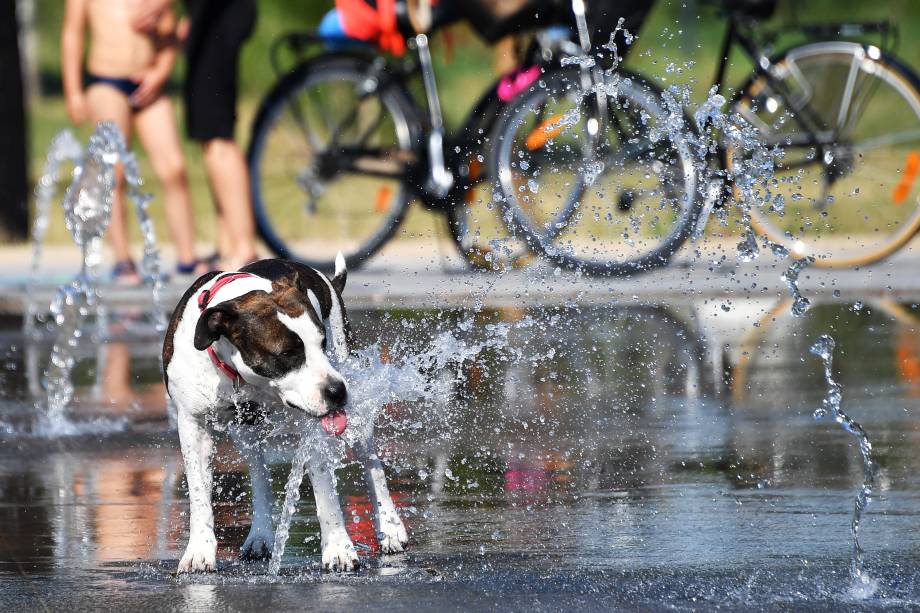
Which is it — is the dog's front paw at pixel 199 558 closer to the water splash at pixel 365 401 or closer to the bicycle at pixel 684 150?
the water splash at pixel 365 401

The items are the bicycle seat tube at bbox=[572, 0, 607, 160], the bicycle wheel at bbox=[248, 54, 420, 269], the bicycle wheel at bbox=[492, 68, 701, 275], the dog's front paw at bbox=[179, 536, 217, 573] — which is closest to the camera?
the dog's front paw at bbox=[179, 536, 217, 573]

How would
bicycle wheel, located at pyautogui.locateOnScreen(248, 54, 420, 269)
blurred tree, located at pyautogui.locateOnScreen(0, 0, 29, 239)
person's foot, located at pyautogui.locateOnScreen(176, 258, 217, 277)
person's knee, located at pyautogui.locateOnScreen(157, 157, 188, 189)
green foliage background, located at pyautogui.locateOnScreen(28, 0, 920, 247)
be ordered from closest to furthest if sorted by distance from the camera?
bicycle wheel, located at pyautogui.locateOnScreen(248, 54, 420, 269) < person's knee, located at pyautogui.locateOnScreen(157, 157, 188, 189) < person's foot, located at pyautogui.locateOnScreen(176, 258, 217, 277) < blurred tree, located at pyautogui.locateOnScreen(0, 0, 29, 239) < green foliage background, located at pyautogui.locateOnScreen(28, 0, 920, 247)

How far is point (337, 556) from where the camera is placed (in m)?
4.52

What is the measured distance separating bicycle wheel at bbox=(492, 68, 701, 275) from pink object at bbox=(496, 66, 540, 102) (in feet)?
0.46

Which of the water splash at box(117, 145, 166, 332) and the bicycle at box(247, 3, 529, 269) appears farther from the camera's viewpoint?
the bicycle at box(247, 3, 529, 269)

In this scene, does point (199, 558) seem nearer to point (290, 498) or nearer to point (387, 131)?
point (290, 498)

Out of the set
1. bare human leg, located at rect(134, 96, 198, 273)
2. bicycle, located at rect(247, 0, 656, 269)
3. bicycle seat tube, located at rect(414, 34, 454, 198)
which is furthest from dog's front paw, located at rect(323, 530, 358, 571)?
bare human leg, located at rect(134, 96, 198, 273)

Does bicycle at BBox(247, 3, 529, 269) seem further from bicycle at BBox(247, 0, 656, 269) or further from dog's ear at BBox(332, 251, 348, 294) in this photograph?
dog's ear at BBox(332, 251, 348, 294)

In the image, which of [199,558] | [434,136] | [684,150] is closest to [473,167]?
[434,136]

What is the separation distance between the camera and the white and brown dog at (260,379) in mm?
4277

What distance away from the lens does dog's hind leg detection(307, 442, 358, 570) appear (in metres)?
4.53

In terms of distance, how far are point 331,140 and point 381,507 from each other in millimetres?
5577

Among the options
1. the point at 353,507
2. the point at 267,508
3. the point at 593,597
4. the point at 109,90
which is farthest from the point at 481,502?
the point at 109,90

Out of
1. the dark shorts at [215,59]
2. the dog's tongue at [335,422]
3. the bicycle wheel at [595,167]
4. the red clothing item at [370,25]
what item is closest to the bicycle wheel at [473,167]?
the bicycle wheel at [595,167]
